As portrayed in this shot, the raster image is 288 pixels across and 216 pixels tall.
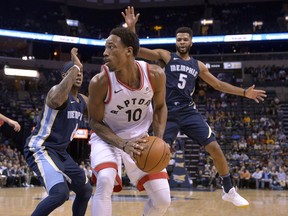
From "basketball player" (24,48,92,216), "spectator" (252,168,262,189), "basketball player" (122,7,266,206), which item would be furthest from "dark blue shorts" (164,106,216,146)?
"spectator" (252,168,262,189)

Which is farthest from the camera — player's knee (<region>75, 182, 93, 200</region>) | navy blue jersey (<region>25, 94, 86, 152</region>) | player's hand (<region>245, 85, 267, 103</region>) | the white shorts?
player's hand (<region>245, 85, 267, 103</region>)

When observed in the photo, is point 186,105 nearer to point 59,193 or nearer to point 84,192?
point 84,192

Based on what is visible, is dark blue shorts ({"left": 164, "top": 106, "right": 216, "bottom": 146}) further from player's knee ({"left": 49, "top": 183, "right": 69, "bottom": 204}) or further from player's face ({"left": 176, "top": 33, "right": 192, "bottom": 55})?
player's knee ({"left": 49, "top": 183, "right": 69, "bottom": 204})

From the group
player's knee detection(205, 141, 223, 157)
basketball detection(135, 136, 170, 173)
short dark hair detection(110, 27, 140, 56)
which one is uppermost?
short dark hair detection(110, 27, 140, 56)

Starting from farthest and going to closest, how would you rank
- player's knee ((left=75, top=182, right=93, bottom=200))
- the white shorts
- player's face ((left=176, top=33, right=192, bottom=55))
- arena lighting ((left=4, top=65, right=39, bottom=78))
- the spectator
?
arena lighting ((left=4, top=65, right=39, bottom=78)) < the spectator < player's face ((left=176, top=33, right=192, bottom=55)) < player's knee ((left=75, top=182, right=93, bottom=200)) < the white shorts

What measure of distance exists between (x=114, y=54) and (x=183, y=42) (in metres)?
2.45

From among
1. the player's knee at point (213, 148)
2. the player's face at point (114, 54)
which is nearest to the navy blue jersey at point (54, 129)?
the player's face at point (114, 54)

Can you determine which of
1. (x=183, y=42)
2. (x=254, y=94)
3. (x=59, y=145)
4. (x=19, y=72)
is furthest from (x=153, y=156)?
(x=19, y=72)

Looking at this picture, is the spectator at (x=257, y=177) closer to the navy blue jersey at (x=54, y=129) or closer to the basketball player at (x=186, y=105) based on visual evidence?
the basketball player at (x=186, y=105)

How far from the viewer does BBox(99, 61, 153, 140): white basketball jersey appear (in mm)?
3828

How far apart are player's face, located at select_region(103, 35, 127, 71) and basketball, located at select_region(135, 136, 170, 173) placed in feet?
2.23

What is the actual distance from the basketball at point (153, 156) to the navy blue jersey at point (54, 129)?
1.24m

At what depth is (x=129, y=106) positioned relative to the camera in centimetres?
391

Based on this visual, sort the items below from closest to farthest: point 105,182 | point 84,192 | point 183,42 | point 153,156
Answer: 1. point 153,156
2. point 105,182
3. point 84,192
4. point 183,42
